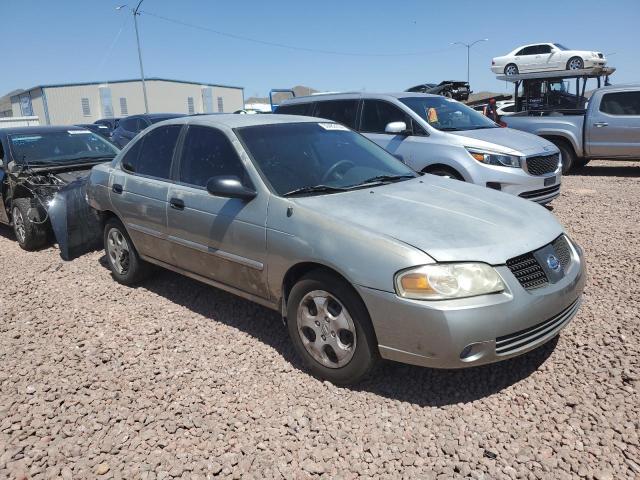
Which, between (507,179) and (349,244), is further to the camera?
(507,179)

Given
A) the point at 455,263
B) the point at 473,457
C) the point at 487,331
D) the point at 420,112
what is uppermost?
the point at 420,112

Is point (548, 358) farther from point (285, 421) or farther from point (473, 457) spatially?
point (285, 421)

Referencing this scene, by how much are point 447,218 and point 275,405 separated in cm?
155

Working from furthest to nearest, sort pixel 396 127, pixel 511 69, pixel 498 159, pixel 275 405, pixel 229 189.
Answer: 1. pixel 511 69
2. pixel 396 127
3. pixel 498 159
4. pixel 229 189
5. pixel 275 405

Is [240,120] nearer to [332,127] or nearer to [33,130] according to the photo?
[332,127]

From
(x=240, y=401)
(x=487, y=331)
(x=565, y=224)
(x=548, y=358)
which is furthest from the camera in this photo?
(x=565, y=224)

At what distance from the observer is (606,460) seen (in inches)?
98.0

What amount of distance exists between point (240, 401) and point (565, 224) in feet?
16.9

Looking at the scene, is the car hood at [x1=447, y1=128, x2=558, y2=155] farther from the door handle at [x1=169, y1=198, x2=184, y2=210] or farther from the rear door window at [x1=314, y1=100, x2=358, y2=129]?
the door handle at [x1=169, y1=198, x2=184, y2=210]

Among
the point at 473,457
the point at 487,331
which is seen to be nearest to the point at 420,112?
the point at 487,331

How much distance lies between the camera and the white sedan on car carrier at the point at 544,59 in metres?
17.7

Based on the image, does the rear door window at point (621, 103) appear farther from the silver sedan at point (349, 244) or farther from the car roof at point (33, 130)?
the car roof at point (33, 130)

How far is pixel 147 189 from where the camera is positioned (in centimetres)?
457

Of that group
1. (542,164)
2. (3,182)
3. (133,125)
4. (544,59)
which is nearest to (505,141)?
(542,164)
